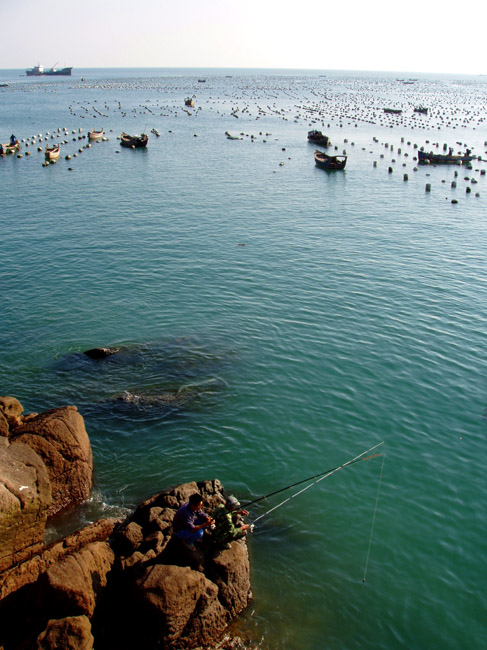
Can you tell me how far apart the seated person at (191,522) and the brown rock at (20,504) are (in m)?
3.69

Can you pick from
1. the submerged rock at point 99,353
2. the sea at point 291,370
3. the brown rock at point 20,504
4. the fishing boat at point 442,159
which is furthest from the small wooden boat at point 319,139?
the brown rock at point 20,504

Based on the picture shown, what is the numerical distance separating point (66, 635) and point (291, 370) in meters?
15.5

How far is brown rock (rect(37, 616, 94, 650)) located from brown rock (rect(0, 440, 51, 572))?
9.32 ft

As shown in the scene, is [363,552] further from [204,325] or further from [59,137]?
[59,137]

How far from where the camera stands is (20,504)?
12.9 meters

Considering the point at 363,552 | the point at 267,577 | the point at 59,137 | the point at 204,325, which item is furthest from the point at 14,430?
the point at 59,137

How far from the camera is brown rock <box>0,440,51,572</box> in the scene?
12711mm

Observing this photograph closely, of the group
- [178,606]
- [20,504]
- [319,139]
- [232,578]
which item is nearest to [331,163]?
[319,139]

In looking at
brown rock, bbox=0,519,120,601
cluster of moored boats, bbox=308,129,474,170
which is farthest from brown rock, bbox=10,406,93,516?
cluster of moored boats, bbox=308,129,474,170

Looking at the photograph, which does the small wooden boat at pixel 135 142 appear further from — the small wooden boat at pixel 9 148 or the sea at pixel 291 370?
the sea at pixel 291 370

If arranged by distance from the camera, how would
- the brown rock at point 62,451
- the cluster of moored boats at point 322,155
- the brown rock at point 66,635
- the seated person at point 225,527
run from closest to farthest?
1. the brown rock at point 66,635
2. the seated person at point 225,527
3. the brown rock at point 62,451
4. the cluster of moored boats at point 322,155

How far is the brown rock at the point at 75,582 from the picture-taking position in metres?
11.3

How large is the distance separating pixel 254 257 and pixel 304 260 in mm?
3727

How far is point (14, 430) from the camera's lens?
1622 cm
